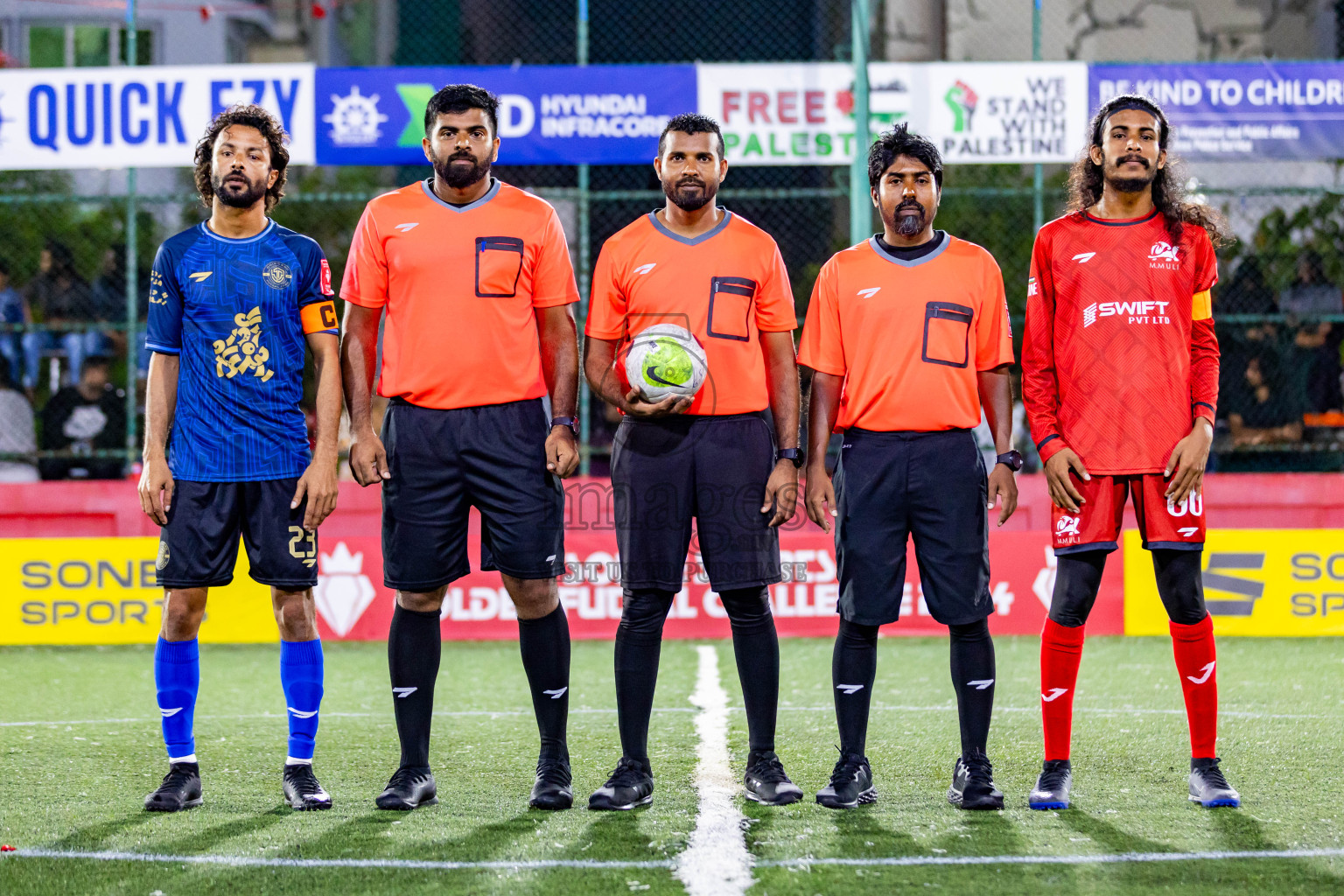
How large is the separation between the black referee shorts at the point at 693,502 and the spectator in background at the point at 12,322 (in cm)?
846

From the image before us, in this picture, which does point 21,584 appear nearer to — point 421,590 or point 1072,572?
point 421,590

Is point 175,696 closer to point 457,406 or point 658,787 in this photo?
point 457,406

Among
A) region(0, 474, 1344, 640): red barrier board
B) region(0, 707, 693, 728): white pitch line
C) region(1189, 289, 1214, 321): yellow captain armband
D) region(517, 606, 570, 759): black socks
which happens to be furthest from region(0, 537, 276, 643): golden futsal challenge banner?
region(1189, 289, 1214, 321): yellow captain armband

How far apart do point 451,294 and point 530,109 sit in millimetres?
7089

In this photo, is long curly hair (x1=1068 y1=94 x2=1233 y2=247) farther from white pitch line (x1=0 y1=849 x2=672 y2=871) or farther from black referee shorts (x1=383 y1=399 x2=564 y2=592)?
white pitch line (x1=0 y1=849 x2=672 y2=871)

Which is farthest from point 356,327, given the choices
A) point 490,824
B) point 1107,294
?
point 1107,294

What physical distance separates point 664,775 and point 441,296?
1.82 m

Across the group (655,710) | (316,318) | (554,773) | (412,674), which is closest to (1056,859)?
(554,773)

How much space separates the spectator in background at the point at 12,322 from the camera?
11.3 meters

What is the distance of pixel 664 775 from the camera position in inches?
196

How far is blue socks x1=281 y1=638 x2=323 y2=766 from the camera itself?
4.55m

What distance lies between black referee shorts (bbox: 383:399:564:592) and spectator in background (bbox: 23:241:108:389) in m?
7.79

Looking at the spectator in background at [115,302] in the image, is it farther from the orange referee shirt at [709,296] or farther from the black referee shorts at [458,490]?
the orange referee shirt at [709,296]

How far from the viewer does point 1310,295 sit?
11.2 m
